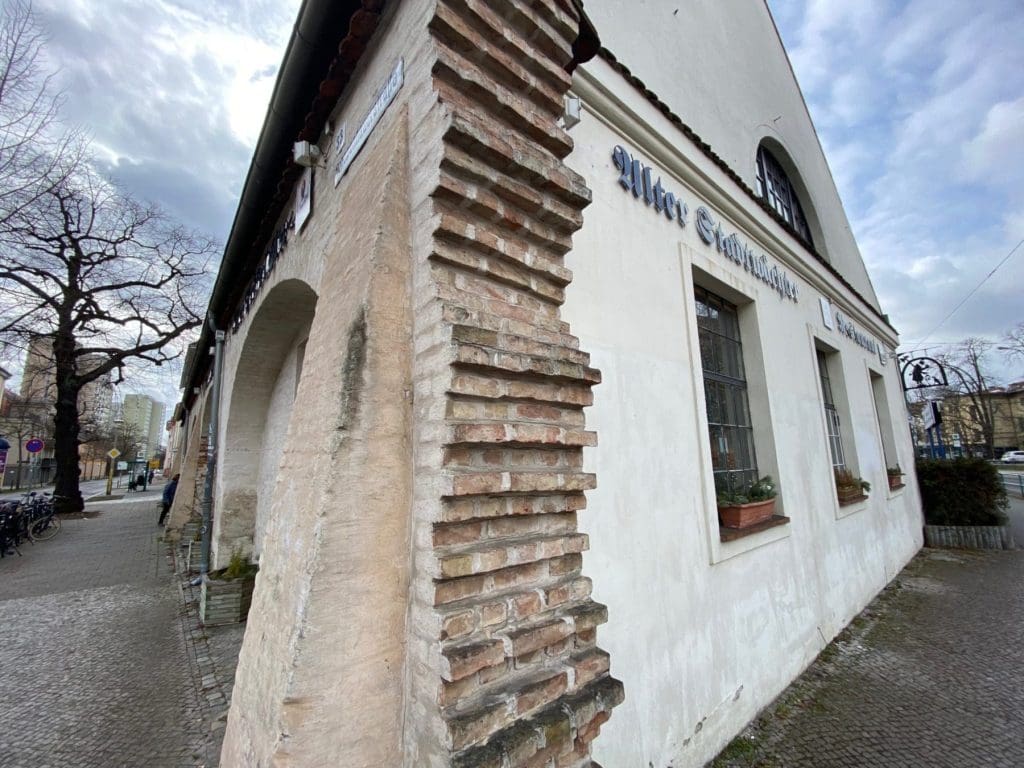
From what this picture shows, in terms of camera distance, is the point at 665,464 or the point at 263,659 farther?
the point at 665,464

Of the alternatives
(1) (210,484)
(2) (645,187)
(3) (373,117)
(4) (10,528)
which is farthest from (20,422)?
(2) (645,187)

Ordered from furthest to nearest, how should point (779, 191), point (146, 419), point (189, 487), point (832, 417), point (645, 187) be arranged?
point (146, 419) < point (189, 487) < point (779, 191) < point (832, 417) < point (645, 187)

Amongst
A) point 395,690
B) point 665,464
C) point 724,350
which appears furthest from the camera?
point 724,350

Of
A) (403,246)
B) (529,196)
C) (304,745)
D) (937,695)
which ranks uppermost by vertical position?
(529,196)

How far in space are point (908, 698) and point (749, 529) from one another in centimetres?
193

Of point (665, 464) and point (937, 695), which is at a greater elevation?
point (665, 464)

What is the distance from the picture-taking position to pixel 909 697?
3.75 metres

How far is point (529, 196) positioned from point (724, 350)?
357cm

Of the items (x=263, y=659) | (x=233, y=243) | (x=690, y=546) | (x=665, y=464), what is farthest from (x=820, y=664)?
(x=233, y=243)

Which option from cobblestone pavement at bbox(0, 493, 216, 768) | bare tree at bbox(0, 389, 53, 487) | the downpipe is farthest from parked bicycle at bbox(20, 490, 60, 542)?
bare tree at bbox(0, 389, 53, 487)

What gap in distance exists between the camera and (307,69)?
327 cm

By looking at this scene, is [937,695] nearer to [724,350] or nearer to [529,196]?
[724,350]

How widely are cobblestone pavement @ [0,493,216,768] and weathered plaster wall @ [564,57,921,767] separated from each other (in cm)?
287

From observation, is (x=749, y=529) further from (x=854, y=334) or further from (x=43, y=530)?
(x=43, y=530)
